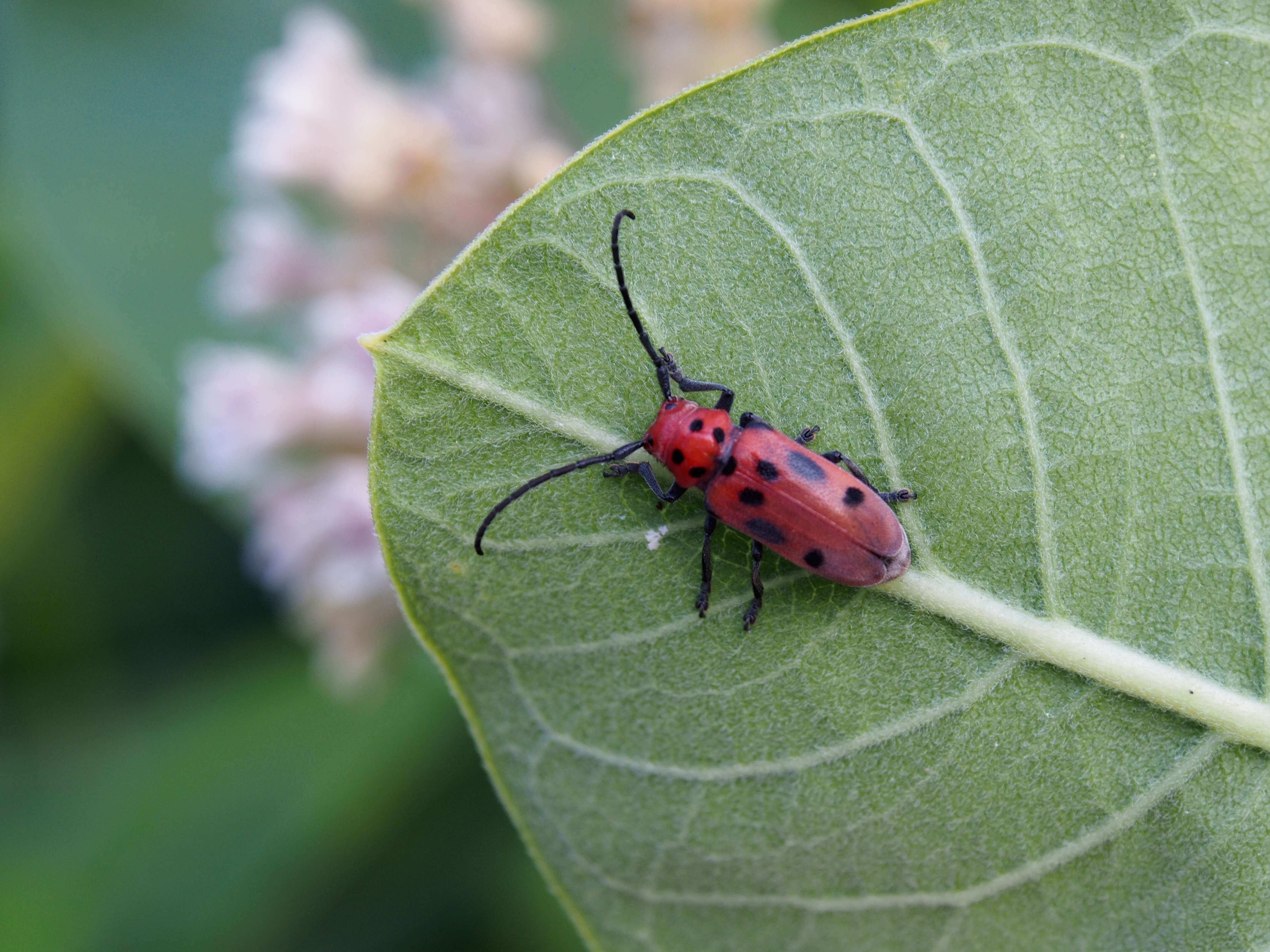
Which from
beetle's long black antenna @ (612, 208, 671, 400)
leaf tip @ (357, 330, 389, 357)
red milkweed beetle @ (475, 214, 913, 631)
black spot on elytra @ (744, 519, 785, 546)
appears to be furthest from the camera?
black spot on elytra @ (744, 519, 785, 546)

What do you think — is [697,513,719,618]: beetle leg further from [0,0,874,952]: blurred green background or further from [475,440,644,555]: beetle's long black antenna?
[0,0,874,952]: blurred green background

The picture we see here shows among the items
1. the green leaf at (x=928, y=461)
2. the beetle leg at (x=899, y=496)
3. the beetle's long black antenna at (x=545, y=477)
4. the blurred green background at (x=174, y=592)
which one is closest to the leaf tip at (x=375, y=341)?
the green leaf at (x=928, y=461)

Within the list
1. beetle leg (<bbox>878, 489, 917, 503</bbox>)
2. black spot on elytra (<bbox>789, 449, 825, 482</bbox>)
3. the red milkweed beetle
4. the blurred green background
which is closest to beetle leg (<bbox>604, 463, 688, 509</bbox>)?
the red milkweed beetle

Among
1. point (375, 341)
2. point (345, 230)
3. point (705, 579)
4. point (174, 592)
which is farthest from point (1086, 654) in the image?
point (174, 592)

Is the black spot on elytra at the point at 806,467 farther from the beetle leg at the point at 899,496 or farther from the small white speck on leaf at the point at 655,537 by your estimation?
the small white speck on leaf at the point at 655,537

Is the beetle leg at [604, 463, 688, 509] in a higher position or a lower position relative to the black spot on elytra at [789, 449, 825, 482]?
higher
